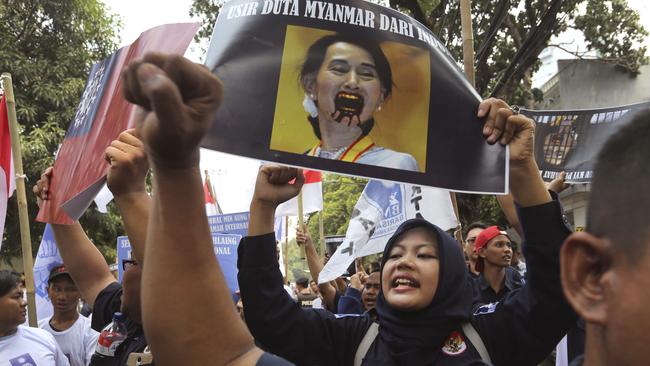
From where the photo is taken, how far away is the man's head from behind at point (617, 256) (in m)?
0.85

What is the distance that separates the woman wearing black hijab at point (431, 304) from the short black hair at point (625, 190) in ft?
3.52

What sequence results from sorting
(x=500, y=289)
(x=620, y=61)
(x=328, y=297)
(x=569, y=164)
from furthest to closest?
(x=620, y=61), (x=328, y=297), (x=569, y=164), (x=500, y=289)

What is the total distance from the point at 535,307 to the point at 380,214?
291 cm

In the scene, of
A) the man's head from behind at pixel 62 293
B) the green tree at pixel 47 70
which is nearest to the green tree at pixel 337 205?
the green tree at pixel 47 70

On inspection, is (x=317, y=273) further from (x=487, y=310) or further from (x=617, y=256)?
(x=617, y=256)

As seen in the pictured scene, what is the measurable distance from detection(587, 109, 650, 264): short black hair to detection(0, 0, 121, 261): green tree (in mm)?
9373

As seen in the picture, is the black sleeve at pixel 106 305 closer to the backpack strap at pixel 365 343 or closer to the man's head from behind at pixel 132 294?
the man's head from behind at pixel 132 294

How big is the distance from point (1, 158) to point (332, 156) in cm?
287

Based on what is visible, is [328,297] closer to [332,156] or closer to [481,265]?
[481,265]

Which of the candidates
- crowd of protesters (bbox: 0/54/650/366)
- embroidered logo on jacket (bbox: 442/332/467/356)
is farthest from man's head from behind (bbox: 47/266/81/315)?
embroidered logo on jacket (bbox: 442/332/467/356)

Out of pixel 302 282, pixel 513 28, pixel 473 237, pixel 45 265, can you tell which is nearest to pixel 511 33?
pixel 513 28

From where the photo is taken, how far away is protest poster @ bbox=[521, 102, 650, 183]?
488 cm

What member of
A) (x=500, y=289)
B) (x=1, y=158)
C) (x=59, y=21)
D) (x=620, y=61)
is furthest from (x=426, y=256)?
(x=620, y=61)

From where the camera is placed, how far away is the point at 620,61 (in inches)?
546
